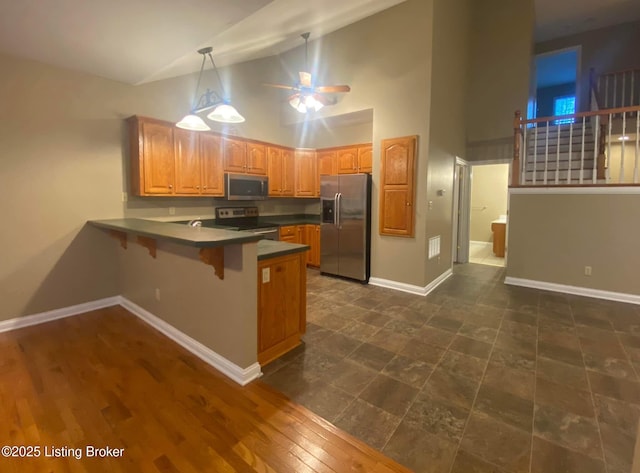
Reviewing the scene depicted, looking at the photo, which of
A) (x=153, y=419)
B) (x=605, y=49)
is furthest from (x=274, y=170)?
(x=605, y=49)

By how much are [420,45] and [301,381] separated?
4.30 m

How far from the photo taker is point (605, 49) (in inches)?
272

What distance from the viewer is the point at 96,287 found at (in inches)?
146

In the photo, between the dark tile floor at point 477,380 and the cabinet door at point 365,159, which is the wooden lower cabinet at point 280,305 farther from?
the cabinet door at point 365,159

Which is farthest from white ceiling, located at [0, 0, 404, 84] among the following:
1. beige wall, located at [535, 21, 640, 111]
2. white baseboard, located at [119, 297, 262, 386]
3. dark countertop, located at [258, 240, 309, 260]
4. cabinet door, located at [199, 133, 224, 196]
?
beige wall, located at [535, 21, 640, 111]

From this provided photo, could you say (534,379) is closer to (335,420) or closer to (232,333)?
(335,420)

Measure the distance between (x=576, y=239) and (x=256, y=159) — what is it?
5029mm

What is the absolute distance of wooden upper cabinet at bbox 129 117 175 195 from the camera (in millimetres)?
3617

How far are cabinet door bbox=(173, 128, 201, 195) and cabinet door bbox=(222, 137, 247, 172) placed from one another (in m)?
0.49

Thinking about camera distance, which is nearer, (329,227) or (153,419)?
(153,419)

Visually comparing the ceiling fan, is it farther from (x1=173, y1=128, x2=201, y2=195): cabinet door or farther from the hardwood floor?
the hardwood floor

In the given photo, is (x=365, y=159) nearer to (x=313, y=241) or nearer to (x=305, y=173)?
(x=305, y=173)

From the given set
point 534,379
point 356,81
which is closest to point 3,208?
point 356,81

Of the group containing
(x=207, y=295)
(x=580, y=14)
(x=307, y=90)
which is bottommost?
(x=207, y=295)
